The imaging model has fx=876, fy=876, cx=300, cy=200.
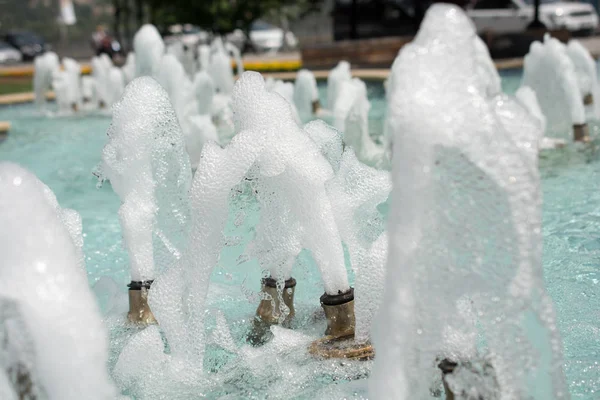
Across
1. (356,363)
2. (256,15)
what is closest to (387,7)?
(256,15)

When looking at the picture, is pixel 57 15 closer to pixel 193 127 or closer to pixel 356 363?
pixel 193 127

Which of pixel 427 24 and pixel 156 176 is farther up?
pixel 427 24

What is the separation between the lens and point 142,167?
3438 millimetres

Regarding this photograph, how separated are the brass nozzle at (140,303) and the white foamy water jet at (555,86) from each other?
16.1ft

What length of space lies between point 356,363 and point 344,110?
509 cm

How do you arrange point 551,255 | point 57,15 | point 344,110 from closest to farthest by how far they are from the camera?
point 551,255
point 344,110
point 57,15

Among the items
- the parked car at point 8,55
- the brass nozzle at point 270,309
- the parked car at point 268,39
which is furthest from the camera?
the parked car at point 268,39

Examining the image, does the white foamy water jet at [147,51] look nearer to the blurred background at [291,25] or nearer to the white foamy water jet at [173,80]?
the white foamy water jet at [173,80]

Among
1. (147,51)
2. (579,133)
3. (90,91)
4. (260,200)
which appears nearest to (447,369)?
(260,200)

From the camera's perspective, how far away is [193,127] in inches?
287

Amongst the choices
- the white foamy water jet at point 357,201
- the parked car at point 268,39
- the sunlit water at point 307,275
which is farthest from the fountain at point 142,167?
the parked car at point 268,39

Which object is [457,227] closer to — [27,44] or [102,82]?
[102,82]

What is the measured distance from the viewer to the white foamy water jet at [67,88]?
11.9 m

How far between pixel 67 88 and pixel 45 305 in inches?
411
